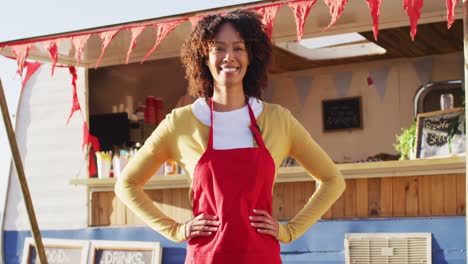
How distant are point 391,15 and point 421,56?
2869 millimetres

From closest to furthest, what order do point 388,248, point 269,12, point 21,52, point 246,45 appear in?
point 246,45 < point 269,12 < point 388,248 < point 21,52

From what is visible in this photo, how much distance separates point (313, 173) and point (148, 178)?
1.78ft

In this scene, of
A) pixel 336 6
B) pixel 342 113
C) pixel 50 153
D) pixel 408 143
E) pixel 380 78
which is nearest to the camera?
pixel 336 6

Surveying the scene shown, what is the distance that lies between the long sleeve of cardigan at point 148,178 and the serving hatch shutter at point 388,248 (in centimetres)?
356

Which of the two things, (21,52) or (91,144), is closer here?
(21,52)

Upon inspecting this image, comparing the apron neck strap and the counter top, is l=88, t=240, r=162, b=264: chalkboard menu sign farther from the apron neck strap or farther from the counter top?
the apron neck strap

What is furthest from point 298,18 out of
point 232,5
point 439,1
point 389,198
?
point 389,198

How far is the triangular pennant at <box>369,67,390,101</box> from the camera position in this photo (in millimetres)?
9734

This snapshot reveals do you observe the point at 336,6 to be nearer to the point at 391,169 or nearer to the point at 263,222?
the point at 391,169

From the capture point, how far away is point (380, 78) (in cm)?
977

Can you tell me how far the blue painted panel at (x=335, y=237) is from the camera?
6199mm

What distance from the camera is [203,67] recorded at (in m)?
3.02

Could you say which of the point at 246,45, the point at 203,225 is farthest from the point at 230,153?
the point at 246,45

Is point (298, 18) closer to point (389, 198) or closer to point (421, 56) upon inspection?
point (389, 198)
